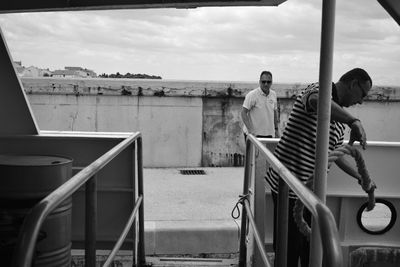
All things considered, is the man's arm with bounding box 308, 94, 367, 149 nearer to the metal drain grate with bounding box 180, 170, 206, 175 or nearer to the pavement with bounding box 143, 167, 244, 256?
the pavement with bounding box 143, 167, 244, 256

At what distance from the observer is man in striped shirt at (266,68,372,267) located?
2.67 m

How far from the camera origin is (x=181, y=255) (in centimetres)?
479

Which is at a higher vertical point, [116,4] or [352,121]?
[116,4]

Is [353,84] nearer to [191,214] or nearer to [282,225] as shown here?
[282,225]

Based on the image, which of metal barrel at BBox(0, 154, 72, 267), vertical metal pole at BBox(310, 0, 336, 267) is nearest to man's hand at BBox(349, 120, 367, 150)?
vertical metal pole at BBox(310, 0, 336, 267)

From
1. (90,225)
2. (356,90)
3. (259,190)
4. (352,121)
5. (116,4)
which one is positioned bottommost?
(259,190)

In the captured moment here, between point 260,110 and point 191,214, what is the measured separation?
1.75 meters

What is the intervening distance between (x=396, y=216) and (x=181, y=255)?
2.18 m

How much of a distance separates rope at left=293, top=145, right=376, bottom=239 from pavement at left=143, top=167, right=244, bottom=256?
1868mm

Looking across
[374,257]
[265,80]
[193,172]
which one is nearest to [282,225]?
[374,257]

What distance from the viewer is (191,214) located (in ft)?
18.0

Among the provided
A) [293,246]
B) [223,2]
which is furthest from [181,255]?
[223,2]

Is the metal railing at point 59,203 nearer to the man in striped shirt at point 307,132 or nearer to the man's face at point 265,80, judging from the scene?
the man in striped shirt at point 307,132

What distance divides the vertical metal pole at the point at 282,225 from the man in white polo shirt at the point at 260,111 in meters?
4.12
